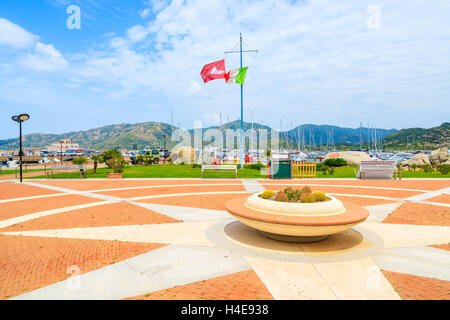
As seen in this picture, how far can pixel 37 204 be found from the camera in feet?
34.7

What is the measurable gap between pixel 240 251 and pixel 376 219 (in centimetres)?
497

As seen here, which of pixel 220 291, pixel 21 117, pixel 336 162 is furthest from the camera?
pixel 336 162

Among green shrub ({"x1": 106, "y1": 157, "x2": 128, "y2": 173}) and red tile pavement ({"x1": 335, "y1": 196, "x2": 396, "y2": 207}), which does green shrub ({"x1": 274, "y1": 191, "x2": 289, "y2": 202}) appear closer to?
red tile pavement ({"x1": 335, "y1": 196, "x2": 396, "y2": 207})

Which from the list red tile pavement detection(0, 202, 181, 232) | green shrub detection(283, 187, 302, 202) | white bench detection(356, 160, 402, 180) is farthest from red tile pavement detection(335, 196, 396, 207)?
white bench detection(356, 160, 402, 180)

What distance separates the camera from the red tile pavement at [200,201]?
10328 millimetres

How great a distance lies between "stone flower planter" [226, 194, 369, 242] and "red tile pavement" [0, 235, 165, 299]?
85.7 inches

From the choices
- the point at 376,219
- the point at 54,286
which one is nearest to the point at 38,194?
the point at 54,286

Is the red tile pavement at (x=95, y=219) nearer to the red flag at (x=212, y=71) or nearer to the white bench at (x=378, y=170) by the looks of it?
the white bench at (x=378, y=170)

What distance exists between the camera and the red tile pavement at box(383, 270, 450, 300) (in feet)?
12.6

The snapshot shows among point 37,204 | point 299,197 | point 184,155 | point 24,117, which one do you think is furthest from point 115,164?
point 299,197

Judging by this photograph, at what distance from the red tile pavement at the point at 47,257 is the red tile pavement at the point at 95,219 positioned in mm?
1002

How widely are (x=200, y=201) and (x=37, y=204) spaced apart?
6.18 m

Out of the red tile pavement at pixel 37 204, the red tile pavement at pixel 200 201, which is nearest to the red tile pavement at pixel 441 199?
the red tile pavement at pixel 200 201

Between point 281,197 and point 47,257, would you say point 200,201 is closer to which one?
point 281,197
